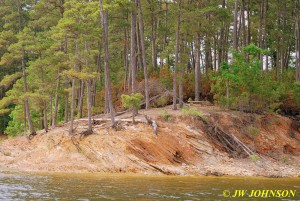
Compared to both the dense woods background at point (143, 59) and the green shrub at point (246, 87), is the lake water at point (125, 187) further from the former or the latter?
the green shrub at point (246, 87)

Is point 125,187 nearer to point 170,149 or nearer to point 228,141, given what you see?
point 170,149

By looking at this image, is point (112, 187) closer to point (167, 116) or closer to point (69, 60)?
point (167, 116)

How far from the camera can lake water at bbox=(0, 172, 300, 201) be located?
12.3 meters

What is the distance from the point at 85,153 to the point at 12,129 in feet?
64.6

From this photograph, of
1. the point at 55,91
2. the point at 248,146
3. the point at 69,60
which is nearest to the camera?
the point at 248,146

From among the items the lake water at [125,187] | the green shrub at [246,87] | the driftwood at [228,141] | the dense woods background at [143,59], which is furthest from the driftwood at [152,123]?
the green shrub at [246,87]

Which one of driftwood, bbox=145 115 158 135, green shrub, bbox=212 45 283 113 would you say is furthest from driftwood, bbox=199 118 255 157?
driftwood, bbox=145 115 158 135

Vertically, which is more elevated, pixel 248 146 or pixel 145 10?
pixel 145 10

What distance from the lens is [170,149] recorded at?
70.4 ft

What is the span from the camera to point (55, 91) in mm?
28188

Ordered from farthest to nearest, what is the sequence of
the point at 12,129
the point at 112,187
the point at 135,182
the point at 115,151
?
the point at 12,129, the point at 115,151, the point at 135,182, the point at 112,187

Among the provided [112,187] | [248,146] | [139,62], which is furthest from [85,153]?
[139,62]

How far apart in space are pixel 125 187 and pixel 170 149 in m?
7.39

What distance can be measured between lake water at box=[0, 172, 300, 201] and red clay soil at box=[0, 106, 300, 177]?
5.95 feet
